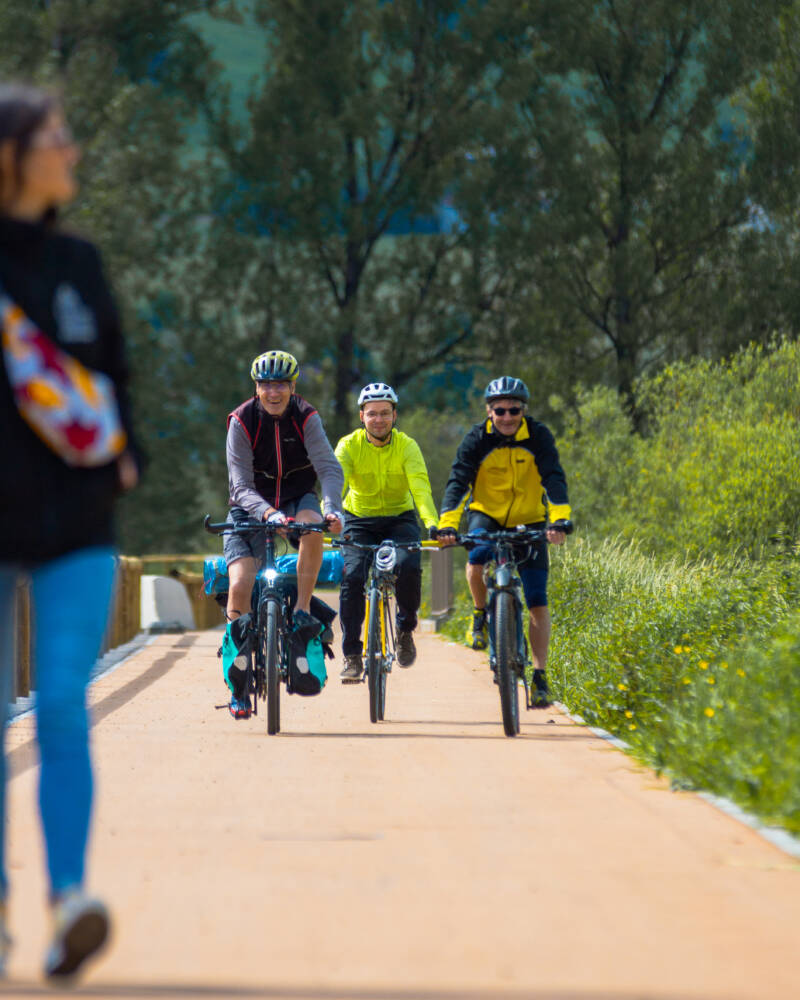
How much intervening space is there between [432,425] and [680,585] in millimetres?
36385

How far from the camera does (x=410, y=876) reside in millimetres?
5094

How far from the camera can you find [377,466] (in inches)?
412

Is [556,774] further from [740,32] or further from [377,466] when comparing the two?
[740,32]

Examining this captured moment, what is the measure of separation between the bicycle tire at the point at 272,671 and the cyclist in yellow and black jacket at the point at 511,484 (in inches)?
47.2

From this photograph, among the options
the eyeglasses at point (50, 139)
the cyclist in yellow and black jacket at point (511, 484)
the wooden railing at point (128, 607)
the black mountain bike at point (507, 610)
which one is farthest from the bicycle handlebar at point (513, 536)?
the eyeglasses at point (50, 139)

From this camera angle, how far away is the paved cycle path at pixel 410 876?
13.1ft

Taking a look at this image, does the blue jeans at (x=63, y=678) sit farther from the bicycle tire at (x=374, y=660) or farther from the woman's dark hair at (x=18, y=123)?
the bicycle tire at (x=374, y=660)

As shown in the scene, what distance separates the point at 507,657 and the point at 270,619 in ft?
4.19

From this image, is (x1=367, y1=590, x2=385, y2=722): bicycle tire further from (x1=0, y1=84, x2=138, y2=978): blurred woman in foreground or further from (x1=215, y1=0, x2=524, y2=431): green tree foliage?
(x1=215, y1=0, x2=524, y2=431): green tree foliage

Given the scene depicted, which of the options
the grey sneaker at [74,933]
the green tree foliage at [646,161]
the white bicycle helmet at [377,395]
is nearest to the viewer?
the grey sneaker at [74,933]

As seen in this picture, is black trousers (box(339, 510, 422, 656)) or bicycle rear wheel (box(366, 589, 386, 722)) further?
black trousers (box(339, 510, 422, 656))

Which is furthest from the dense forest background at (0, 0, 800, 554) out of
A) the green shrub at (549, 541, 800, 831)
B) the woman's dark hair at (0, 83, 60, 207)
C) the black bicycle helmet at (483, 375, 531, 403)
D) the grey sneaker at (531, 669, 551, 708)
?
the woman's dark hair at (0, 83, 60, 207)

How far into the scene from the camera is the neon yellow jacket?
1041cm

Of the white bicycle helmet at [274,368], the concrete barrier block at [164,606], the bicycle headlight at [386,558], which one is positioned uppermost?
the white bicycle helmet at [274,368]
